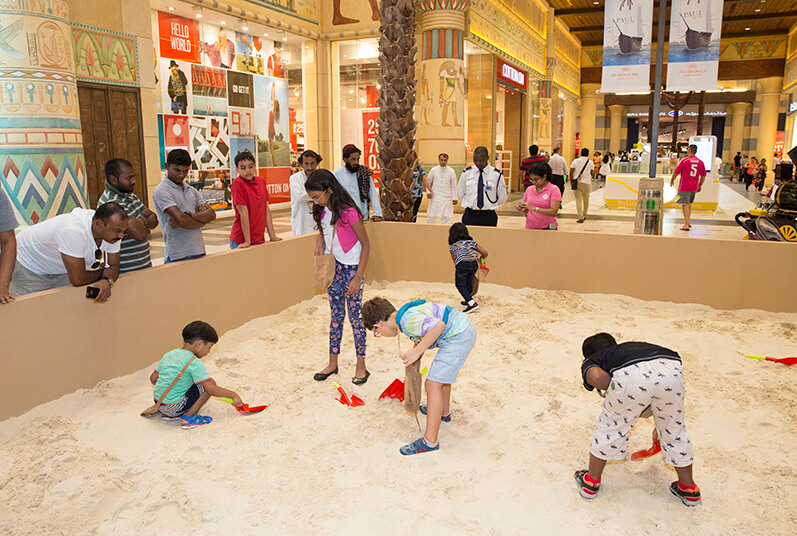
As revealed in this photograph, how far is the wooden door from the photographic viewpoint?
9.96 meters

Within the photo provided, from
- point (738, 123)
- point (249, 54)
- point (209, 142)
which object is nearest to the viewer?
point (209, 142)

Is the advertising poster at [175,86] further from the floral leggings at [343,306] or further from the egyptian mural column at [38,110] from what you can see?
the floral leggings at [343,306]

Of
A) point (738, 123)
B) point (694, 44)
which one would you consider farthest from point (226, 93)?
point (738, 123)

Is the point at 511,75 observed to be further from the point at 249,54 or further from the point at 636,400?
the point at 636,400

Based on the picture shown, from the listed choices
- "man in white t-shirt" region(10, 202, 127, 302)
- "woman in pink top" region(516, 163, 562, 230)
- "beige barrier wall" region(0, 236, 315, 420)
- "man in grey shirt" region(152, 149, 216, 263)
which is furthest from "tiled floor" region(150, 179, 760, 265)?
"man in white t-shirt" region(10, 202, 127, 302)

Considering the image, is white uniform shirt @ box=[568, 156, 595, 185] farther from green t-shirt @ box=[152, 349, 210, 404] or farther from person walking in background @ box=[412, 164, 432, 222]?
green t-shirt @ box=[152, 349, 210, 404]

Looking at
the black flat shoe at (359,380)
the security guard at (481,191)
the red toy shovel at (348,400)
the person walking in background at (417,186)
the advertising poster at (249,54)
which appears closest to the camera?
the red toy shovel at (348,400)

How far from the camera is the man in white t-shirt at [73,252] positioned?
399 cm

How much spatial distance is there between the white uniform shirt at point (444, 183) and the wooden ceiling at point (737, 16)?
57.7 feet

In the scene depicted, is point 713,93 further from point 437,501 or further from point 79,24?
point 437,501

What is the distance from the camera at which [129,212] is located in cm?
453

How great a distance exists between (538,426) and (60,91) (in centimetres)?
804

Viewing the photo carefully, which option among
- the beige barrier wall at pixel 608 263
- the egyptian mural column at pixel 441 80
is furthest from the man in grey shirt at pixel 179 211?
the egyptian mural column at pixel 441 80

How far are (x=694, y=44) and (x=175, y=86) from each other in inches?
375
